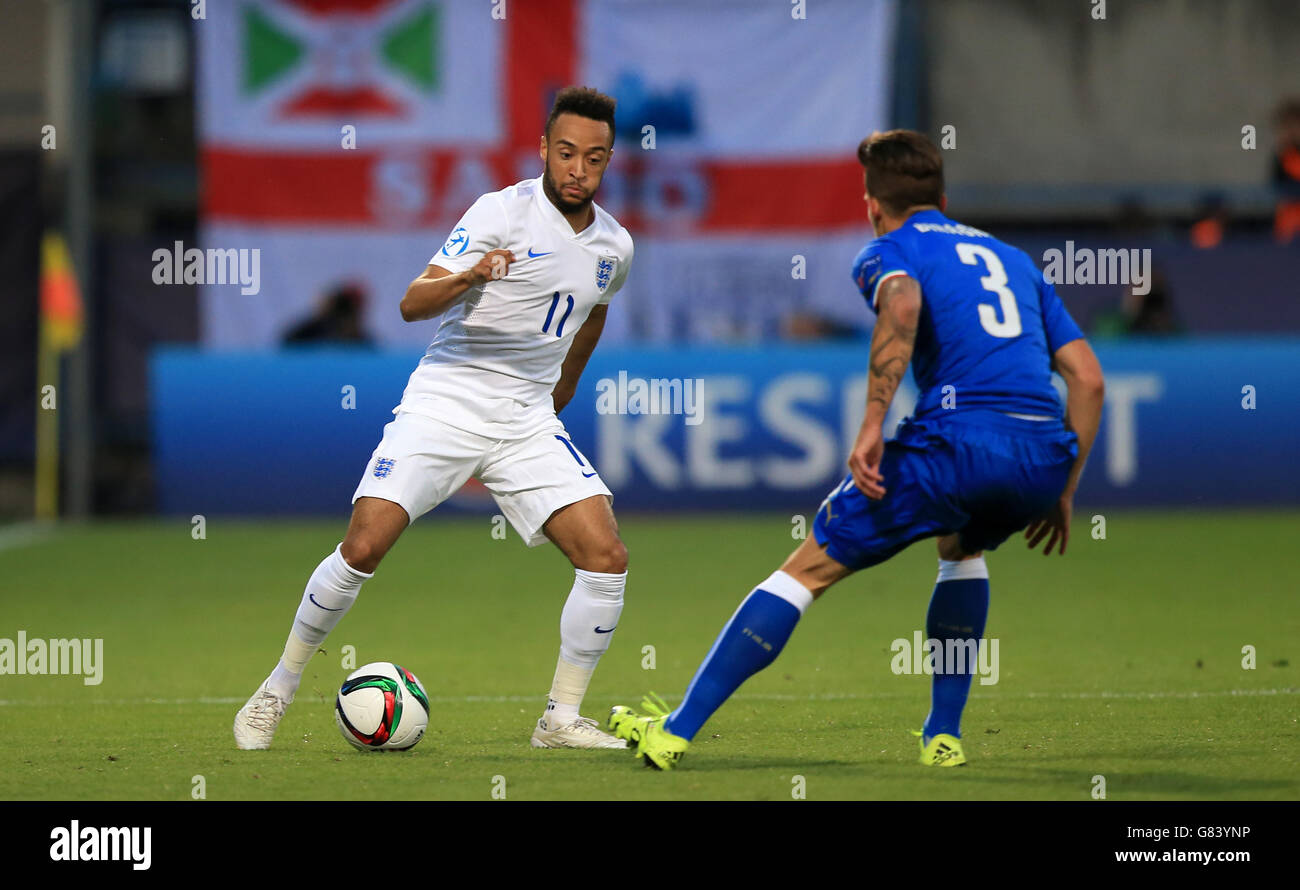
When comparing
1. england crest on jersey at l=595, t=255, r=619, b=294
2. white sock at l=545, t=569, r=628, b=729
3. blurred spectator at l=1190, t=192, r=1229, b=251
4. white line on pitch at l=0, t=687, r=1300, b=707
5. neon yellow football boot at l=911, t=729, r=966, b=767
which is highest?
blurred spectator at l=1190, t=192, r=1229, b=251

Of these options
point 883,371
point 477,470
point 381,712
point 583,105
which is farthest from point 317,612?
point 883,371

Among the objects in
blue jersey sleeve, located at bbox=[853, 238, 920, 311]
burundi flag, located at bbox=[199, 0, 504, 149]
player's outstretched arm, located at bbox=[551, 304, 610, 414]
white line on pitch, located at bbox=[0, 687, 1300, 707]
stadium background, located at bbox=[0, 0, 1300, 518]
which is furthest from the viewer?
burundi flag, located at bbox=[199, 0, 504, 149]

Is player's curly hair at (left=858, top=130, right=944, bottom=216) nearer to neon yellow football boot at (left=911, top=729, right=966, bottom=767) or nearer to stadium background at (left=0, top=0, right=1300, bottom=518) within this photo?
neon yellow football boot at (left=911, top=729, right=966, bottom=767)

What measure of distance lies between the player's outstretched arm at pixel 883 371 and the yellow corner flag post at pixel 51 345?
41.1 ft

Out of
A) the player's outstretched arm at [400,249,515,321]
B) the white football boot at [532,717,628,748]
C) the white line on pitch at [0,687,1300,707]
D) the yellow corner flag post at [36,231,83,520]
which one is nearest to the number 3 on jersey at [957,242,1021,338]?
the player's outstretched arm at [400,249,515,321]

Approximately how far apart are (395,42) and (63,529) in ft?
18.3

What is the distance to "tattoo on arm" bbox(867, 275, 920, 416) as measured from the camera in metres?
5.30

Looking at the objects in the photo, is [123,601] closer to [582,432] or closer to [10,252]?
[582,432]

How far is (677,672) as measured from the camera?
796cm

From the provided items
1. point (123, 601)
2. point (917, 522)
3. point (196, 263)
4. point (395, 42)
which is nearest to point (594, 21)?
point (395, 42)

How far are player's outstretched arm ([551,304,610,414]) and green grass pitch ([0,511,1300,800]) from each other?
47.4 inches

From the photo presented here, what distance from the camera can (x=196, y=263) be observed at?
59.9 ft

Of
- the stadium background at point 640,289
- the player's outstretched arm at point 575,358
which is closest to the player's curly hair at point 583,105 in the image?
the player's outstretched arm at point 575,358

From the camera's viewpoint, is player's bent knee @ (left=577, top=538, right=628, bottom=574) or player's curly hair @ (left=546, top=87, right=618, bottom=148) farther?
player's bent knee @ (left=577, top=538, right=628, bottom=574)
